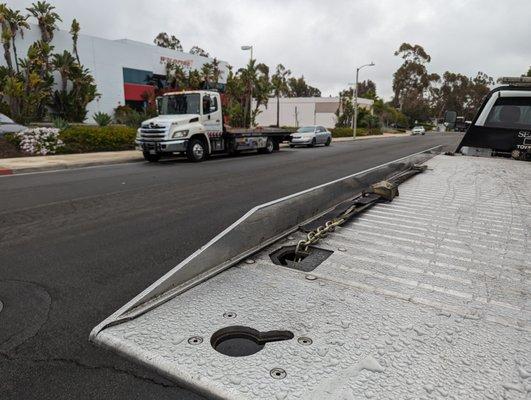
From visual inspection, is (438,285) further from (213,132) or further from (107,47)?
(107,47)

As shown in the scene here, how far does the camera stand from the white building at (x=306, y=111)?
60.0 m

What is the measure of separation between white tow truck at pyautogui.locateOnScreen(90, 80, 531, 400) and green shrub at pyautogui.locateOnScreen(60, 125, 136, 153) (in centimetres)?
1490

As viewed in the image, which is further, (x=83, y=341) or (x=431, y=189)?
(x=431, y=189)

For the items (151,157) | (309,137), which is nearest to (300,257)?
(151,157)

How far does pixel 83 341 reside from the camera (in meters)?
2.64

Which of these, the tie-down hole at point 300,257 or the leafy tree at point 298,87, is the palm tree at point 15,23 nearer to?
the tie-down hole at point 300,257

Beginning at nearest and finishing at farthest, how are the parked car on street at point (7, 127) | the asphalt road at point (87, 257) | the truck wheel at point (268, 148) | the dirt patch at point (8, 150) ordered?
the asphalt road at point (87, 257) < the dirt patch at point (8, 150) < the parked car on street at point (7, 127) < the truck wheel at point (268, 148)

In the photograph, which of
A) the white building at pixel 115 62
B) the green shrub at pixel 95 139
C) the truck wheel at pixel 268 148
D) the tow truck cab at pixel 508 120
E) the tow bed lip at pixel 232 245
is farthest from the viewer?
the white building at pixel 115 62

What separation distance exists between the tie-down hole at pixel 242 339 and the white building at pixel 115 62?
2933 centimetres

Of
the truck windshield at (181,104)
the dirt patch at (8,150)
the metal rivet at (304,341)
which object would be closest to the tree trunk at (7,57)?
the dirt patch at (8,150)

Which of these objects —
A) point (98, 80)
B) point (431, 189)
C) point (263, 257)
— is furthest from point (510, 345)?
point (98, 80)

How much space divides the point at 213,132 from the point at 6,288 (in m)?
13.0

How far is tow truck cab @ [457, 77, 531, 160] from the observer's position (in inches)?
327

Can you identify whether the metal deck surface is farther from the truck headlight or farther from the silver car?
the silver car
